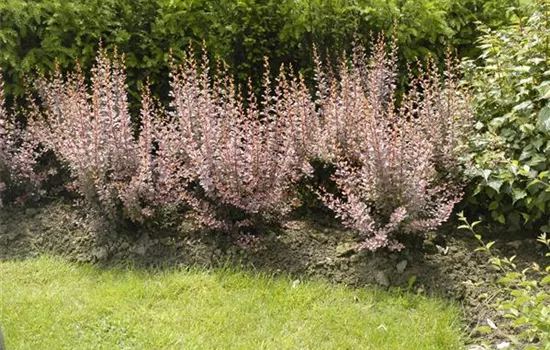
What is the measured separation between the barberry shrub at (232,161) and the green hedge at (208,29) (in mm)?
1254

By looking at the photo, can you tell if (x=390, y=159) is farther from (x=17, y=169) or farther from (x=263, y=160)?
(x=17, y=169)

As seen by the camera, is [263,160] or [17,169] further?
[17,169]

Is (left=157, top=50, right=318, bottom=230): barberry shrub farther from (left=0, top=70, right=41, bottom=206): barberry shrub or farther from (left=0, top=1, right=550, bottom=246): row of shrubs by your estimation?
(left=0, top=70, right=41, bottom=206): barberry shrub

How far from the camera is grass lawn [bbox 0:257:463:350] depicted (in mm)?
4039

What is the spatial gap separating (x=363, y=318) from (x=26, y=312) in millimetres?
2056

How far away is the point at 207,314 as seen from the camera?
427 centimetres

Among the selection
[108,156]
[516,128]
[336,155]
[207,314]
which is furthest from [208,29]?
[207,314]

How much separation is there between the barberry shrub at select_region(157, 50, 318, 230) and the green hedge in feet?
4.11

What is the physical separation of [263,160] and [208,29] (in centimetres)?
211

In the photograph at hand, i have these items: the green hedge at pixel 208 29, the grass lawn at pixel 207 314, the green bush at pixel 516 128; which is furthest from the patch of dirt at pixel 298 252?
the green hedge at pixel 208 29

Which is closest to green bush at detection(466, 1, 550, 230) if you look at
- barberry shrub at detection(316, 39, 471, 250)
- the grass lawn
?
barberry shrub at detection(316, 39, 471, 250)

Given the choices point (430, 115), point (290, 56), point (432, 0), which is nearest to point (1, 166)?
point (290, 56)

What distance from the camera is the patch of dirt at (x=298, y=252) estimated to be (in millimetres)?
4543

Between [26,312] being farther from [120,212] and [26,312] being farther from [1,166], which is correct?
[1,166]
